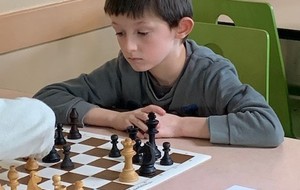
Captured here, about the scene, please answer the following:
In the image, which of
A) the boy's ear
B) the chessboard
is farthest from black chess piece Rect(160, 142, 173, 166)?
the boy's ear

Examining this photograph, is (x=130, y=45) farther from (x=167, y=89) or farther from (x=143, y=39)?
(x=167, y=89)

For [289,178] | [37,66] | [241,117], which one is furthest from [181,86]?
[37,66]

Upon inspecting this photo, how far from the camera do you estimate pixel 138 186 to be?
1.31m

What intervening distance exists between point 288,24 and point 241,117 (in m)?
1.13

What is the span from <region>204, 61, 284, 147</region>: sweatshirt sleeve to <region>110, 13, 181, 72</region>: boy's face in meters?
0.15

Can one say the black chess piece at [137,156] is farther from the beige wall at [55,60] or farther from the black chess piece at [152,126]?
the beige wall at [55,60]

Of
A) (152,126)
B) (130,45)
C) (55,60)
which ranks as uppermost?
(130,45)

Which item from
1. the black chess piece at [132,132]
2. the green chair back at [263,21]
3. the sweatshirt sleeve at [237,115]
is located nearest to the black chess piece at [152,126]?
the black chess piece at [132,132]

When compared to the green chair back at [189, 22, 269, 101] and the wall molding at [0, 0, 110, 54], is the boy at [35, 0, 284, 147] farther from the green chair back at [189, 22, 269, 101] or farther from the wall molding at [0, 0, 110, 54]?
the wall molding at [0, 0, 110, 54]

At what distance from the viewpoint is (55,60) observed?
8.32 ft

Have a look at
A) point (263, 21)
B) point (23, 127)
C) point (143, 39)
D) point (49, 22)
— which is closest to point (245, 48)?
point (263, 21)

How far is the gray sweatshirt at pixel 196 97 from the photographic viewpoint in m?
1.57

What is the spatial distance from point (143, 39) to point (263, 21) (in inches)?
29.0

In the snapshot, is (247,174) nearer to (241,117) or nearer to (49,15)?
(241,117)
